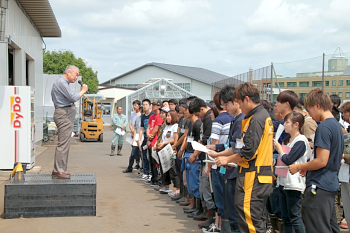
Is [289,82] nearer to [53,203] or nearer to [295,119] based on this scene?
[295,119]

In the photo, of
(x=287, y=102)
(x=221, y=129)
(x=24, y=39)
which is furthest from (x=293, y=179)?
(x=24, y=39)

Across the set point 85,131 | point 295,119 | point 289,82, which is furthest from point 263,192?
point 85,131

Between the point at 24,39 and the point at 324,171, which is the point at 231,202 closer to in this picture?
the point at 324,171

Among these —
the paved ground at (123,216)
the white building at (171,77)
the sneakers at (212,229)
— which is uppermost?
the white building at (171,77)

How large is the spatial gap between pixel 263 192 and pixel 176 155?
418 cm

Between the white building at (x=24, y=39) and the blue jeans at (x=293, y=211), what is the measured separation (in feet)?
30.0

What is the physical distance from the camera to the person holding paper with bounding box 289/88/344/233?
12.3 feet

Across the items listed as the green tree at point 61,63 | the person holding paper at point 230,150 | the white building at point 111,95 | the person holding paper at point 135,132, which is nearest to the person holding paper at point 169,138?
the person holding paper at point 135,132

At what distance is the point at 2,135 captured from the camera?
376 inches

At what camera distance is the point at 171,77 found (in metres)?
60.5

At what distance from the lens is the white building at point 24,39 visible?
11.8 metres

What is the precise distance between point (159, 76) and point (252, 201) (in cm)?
5972

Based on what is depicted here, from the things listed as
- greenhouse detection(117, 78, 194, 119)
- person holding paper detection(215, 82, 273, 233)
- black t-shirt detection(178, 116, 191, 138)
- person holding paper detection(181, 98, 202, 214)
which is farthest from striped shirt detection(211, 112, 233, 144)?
greenhouse detection(117, 78, 194, 119)

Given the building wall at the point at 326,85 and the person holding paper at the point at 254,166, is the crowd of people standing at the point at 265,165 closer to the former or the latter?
the person holding paper at the point at 254,166
